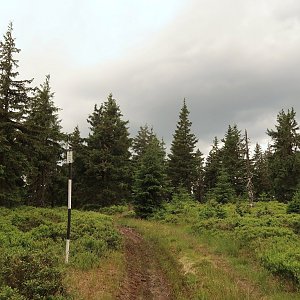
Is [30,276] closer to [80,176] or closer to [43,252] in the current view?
[43,252]

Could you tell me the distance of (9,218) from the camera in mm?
18922

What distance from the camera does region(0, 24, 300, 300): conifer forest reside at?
998 centimetres

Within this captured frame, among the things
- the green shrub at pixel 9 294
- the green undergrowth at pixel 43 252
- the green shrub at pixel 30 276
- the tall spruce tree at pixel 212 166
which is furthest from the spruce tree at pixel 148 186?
the tall spruce tree at pixel 212 166

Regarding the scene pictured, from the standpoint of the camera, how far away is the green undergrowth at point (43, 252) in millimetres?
7578

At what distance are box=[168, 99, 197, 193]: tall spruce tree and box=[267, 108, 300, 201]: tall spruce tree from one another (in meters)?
12.6

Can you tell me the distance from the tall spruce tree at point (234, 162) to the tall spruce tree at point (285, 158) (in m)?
5.27

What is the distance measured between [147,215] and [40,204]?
1235 cm

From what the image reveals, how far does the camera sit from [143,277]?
40.5 ft

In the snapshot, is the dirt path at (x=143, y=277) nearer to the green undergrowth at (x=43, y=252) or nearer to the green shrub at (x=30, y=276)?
the green undergrowth at (x=43, y=252)

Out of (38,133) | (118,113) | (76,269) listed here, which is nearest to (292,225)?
(76,269)

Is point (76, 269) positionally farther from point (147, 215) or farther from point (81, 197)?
point (81, 197)

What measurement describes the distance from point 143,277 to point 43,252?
13.8 feet

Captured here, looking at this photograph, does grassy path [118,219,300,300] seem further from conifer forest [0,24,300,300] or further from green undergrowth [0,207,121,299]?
green undergrowth [0,207,121,299]

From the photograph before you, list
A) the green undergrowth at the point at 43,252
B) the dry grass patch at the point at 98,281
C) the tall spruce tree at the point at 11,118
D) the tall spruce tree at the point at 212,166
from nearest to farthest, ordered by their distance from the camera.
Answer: the green undergrowth at the point at 43,252
the dry grass patch at the point at 98,281
the tall spruce tree at the point at 11,118
the tall spruce tree at the point at 212,166
